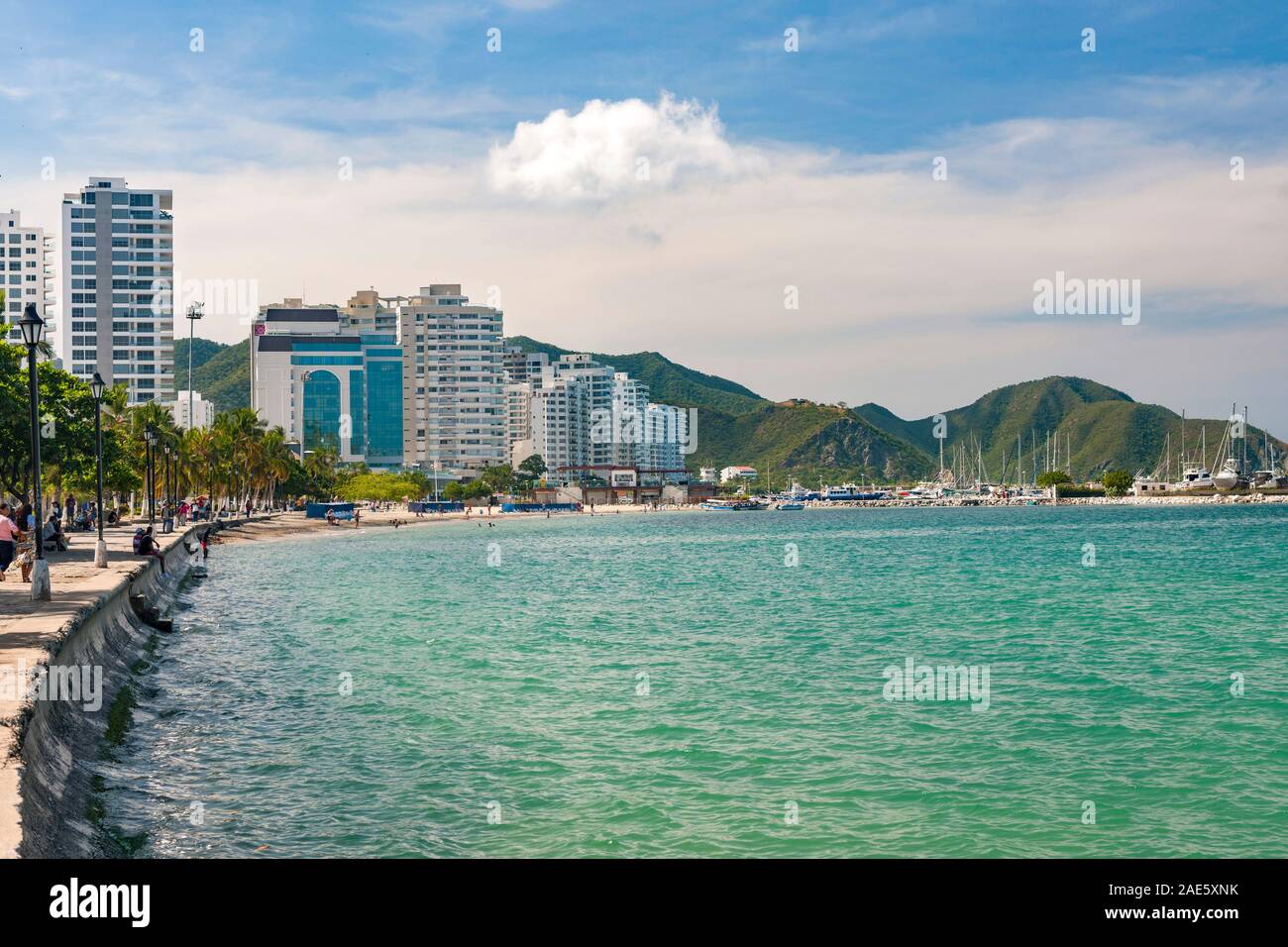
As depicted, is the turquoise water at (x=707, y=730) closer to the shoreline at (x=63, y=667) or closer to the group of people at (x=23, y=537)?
the shoreline at (x=63, y=667)

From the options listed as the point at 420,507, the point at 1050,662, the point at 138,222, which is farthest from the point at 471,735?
the point at 138,222

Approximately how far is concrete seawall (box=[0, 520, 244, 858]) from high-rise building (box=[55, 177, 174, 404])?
164 metres

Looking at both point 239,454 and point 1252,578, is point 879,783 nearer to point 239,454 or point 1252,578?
point 1252,578

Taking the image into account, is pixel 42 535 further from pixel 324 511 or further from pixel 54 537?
pixel 324 511

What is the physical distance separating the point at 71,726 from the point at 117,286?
598 feet

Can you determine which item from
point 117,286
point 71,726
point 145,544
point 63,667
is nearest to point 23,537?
point 145,544

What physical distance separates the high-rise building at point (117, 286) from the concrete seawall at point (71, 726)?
16446cm

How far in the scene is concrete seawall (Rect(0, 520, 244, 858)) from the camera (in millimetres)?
10414

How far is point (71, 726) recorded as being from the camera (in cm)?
1582

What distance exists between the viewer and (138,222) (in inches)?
6993

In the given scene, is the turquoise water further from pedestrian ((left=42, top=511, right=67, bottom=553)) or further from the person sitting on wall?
pedestrian ((left=42, top=511, right=67, bottom=553))

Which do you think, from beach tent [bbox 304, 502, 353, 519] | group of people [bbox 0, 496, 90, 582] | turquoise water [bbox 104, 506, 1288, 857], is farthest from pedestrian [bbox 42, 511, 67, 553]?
beach tent [bbox 304, 502, 353, 519]
